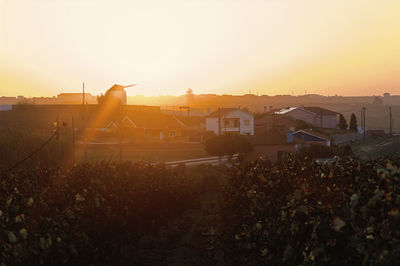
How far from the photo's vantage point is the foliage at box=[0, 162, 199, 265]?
752 centimetres

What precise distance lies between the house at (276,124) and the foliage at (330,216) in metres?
62.9

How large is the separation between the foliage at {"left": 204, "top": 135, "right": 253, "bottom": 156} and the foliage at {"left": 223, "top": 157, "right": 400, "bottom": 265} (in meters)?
33.6

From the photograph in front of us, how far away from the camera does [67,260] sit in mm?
8180

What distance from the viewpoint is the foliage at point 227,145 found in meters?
43.5

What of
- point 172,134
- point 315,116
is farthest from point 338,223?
point 315,116

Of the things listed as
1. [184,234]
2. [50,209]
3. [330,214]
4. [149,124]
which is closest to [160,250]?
[184,234]

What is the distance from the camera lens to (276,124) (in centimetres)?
7419

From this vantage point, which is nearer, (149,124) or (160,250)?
(160,250)

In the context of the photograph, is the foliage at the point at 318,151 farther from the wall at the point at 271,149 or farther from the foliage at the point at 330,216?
the foliage at the point at 330,216

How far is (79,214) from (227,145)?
34.5m

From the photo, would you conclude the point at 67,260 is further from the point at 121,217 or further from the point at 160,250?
the point at 160,250

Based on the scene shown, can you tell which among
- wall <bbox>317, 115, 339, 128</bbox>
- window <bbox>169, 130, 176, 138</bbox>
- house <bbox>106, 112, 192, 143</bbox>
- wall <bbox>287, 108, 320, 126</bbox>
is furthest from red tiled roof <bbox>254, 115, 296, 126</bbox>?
window <bbox>169, 130, 176, 138</bbox>

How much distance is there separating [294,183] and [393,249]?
3.89 m

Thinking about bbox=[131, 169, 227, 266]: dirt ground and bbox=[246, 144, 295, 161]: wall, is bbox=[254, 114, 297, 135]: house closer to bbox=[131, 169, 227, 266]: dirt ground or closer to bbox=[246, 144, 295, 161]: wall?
bbox=[246, 144, 295, 161]: wall
